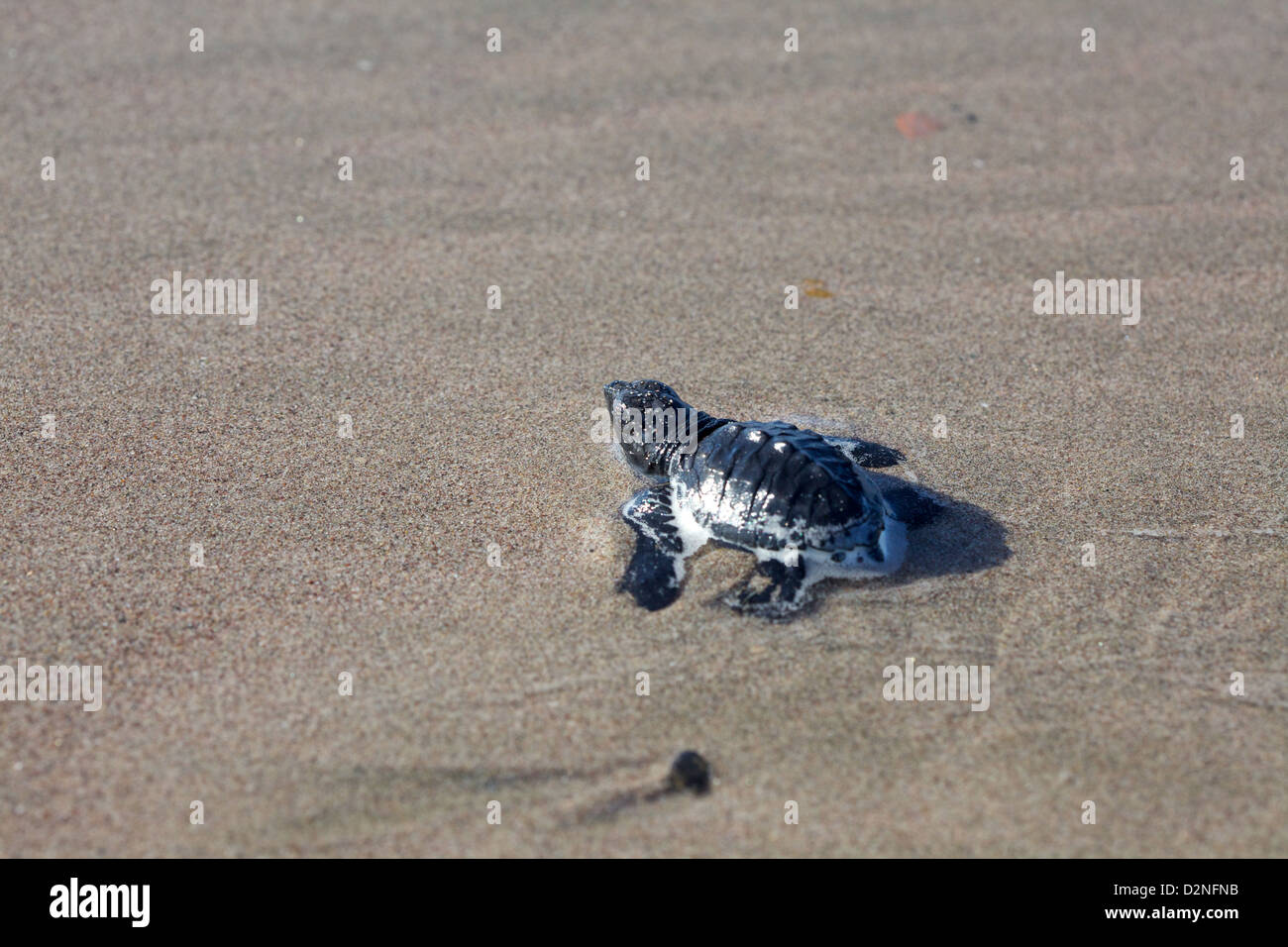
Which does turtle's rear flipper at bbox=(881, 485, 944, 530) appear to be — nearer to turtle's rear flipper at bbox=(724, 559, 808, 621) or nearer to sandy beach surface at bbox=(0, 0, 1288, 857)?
sandy beach surface at bbox=(0, 0, 1288, 857)

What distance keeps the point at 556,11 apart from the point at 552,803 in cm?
633

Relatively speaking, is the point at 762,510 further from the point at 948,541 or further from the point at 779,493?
the point at 948,541

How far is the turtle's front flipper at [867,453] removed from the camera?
14.8ft

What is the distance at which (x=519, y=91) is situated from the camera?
7.15m

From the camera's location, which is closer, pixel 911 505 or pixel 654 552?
pixel 654 552

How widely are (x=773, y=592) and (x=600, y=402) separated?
135 centimetres

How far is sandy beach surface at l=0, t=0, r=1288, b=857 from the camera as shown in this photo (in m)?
3.26

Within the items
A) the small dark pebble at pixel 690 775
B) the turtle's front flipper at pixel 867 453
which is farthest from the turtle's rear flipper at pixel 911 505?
the small dark pebble at pixel 690 775

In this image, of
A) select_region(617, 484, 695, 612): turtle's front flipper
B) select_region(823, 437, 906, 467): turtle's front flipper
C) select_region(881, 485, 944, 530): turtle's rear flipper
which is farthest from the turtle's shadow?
select_region(617, 484, 695, 612): turtle's front flipper

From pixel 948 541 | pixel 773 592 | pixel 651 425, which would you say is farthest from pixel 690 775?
pixel 651 425

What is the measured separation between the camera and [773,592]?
3.90 meters

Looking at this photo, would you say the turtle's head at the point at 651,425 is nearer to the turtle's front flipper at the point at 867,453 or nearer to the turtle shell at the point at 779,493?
the turtle shell at the point at 779,493

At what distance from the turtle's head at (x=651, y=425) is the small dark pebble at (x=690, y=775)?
54.0 inches

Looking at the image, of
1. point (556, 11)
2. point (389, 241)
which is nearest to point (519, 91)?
point (556, 11)
